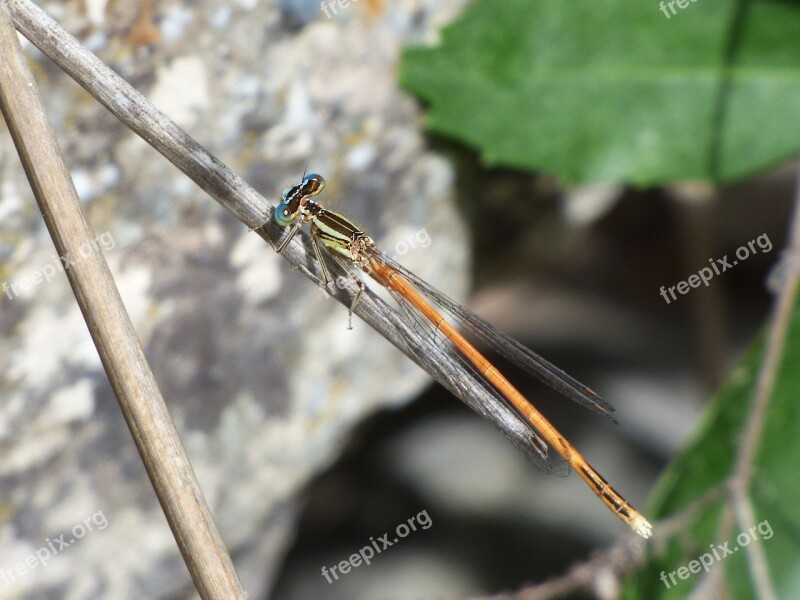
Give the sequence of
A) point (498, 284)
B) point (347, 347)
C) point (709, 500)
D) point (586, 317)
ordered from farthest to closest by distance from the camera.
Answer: point (586, 317) < point (498, 284) < point (347, 347) < point (709, 500)

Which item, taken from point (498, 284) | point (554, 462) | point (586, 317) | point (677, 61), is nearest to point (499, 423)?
point (554, 462)

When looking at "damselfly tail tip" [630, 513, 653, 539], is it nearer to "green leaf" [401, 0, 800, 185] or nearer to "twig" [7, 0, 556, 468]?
"twig" [7, 0, 556, 468]

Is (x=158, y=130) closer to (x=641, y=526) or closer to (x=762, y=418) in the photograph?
(x=641, y=526)

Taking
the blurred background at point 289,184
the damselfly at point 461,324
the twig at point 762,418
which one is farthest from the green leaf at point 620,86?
the damselfly at point 461,324

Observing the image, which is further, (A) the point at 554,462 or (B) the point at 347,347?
(B) the point at 347,347

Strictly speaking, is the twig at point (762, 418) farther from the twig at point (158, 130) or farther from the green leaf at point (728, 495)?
the twig at point (158, 130)

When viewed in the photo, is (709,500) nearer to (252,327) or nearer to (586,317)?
(252,327)

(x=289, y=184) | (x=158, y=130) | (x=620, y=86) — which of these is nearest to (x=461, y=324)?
Answer: (x=289, y=184)
